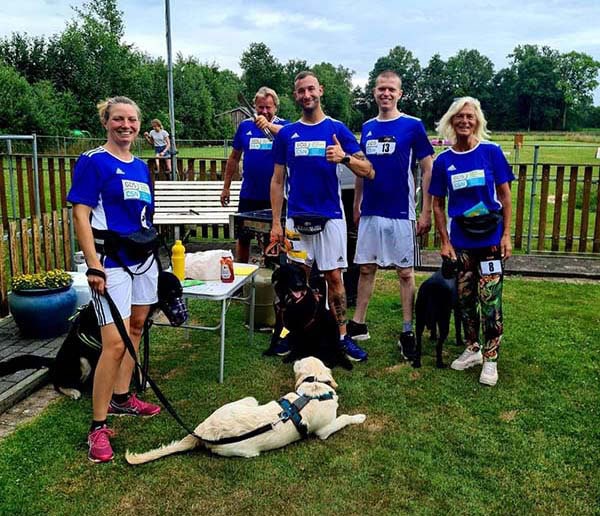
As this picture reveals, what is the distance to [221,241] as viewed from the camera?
944 cm

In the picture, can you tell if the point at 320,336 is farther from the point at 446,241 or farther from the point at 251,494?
the point at 251,494

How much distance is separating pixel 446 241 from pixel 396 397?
1237 millimetres

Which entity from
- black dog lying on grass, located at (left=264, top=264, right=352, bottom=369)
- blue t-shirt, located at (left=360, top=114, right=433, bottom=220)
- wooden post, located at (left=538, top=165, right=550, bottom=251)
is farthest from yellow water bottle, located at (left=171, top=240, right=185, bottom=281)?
wooden post, located at (left=538, top=165, right=550, bottom=251)

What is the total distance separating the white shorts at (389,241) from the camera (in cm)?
465

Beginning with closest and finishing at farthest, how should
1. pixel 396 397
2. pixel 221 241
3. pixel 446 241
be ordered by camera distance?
1. pixel 396 397
2. pixel 446 241
3. pixel 221 241

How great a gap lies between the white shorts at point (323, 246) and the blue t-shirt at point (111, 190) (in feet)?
5.26

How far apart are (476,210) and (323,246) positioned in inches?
A: 47.0

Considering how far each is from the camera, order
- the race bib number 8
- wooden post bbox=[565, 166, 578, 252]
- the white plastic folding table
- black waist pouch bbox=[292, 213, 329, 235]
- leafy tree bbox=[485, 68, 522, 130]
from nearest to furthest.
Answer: the white plastic folding table
the race bib number 8
black waist pouch bbox=[292, 213, 329, 235]
wooden post bbox=[565, 166, 578, 252]
leafy tree bbox=[485, 68, 522, 130]

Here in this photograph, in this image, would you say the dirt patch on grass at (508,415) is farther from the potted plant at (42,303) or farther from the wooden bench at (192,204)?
the wooden bench at (192,204)

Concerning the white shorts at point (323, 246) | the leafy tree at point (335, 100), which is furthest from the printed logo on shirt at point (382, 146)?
the leafy tree at point (335, 100)

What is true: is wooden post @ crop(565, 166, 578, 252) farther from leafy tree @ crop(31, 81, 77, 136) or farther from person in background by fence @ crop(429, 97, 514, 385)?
leafy tree @ crop(31, 81, 77, 136)

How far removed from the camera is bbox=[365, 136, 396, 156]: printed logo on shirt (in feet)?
14.9

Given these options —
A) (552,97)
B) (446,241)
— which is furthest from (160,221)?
(552,97)

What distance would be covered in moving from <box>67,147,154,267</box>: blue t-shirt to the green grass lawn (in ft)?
3.82
